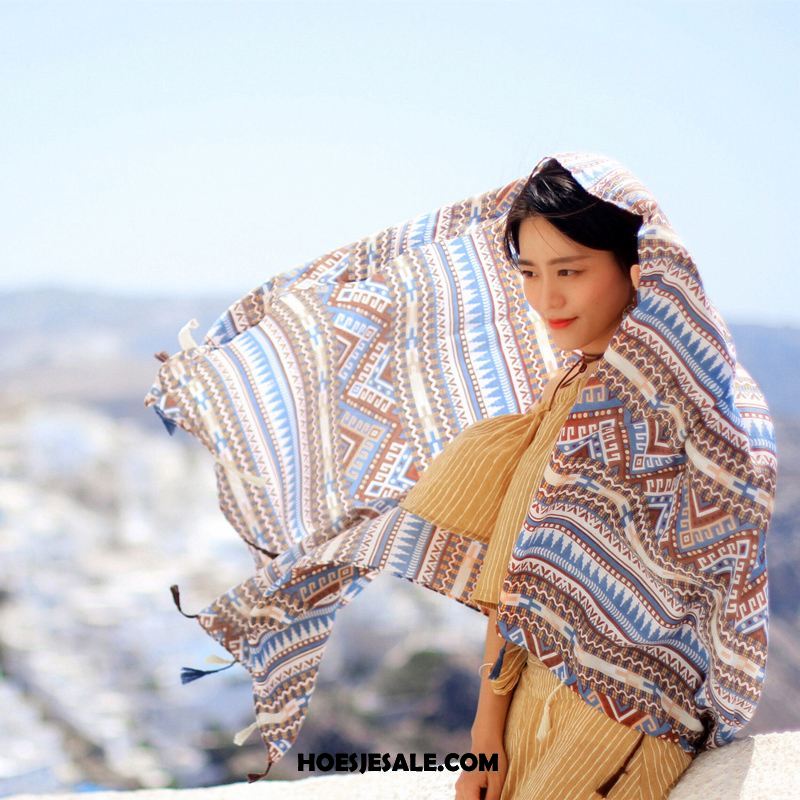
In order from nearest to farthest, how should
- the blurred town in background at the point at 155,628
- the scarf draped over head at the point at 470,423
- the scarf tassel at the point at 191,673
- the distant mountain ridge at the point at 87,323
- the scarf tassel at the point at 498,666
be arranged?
the scarf draped over head at the point at 470,423
the scarf tassel at the point at 498,666
the scarf tassel at the point at 191,673
the blurred town in background at the point at 155,628
the distant mountain ridge at the point at 87,323

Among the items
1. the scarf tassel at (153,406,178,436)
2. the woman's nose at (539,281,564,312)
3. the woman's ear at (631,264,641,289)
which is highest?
the woman's ear at (631,264,641,289)

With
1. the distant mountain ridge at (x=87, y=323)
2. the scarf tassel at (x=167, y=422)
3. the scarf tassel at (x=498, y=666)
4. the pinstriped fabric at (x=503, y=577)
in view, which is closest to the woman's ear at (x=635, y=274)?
the pinstriped fabric at (x=503, y=577)

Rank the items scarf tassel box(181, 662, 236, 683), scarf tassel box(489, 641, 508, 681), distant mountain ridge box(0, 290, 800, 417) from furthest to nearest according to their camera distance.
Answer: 1. distant mountain ridge box(0, 290, 800, 417)
2. scarf tassel box(181, 662, 236, 683)
3. scarf tassel box(489, 641, 508, 681)

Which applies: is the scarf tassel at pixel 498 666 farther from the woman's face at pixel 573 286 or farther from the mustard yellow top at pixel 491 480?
the woman's face at pixel 573 286

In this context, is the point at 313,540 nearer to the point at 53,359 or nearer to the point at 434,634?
the point at 434,634

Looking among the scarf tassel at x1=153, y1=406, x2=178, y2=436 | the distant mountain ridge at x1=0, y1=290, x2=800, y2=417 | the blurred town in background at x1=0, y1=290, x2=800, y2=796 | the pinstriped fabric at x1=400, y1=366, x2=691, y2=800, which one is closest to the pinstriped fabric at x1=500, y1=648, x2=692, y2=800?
the pinstriped fabric at x1=400, y1=366, x2=691, y2=800

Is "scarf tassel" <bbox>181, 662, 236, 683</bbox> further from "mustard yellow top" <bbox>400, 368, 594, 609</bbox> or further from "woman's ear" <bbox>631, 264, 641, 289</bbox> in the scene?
"woman's ear" <bbox>631, 264, 641, 289</bbox>

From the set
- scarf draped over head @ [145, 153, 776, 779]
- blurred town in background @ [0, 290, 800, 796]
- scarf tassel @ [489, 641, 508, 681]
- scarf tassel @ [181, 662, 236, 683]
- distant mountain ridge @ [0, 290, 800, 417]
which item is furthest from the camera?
distant mountain ridge @ [0, 290, 800, 417]

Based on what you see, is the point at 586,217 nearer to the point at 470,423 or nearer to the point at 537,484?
the point at 537,484

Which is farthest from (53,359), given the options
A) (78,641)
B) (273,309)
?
(273,309)

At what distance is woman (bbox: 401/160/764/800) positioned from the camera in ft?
3.44

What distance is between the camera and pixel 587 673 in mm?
1082

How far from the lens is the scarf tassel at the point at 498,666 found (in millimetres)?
1145

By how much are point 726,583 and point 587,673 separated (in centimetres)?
18
